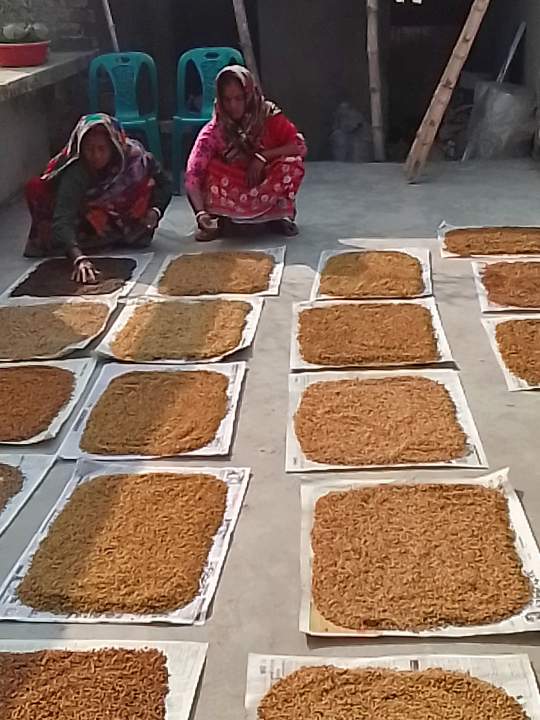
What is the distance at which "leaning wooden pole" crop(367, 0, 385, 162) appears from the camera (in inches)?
173

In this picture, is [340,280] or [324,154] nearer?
[340,280]

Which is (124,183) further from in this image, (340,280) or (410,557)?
(410,557)

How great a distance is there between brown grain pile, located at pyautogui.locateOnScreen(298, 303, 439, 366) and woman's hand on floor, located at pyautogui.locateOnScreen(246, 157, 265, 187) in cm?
88

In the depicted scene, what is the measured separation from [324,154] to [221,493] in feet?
11.8

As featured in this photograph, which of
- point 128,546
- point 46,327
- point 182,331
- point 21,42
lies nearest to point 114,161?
point 46,327

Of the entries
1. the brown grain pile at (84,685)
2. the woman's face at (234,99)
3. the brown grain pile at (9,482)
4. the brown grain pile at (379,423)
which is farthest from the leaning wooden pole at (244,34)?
the brown grain pile at (84,685)

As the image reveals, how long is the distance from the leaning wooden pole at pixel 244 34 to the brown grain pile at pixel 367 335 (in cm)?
236

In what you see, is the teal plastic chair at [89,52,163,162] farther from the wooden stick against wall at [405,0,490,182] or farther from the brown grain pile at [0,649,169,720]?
the brown grain pile at [0,649,169,720]

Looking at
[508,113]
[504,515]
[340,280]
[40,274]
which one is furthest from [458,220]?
[504,515]

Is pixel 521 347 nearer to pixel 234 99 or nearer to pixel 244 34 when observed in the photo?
pixel 234 99

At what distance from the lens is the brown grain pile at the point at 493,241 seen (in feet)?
10.3

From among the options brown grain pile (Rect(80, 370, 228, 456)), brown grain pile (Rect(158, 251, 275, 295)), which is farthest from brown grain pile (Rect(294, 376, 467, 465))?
brown grain pile (Rect(158, 251, 275, 295))

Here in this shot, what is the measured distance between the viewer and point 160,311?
276cm

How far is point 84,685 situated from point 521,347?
1510mm
